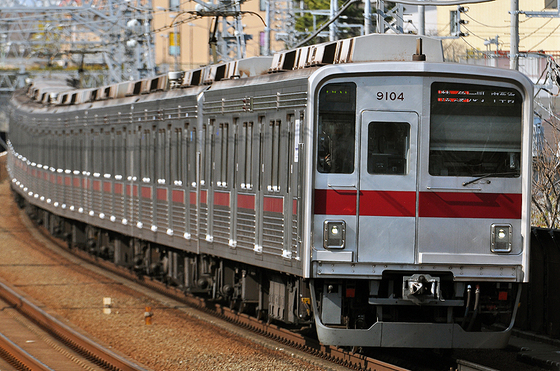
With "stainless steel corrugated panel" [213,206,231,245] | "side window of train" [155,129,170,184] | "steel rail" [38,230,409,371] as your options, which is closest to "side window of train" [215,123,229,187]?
"stainless steel corrugated panel" [213,206,231,245]

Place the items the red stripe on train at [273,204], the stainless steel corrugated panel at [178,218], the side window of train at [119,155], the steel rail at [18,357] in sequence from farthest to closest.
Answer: the side window of train at [119,155] < the stainless steel corrugated panel at [178,218] < the steel rail at [18,357] < the red stripe on train at [273,204]

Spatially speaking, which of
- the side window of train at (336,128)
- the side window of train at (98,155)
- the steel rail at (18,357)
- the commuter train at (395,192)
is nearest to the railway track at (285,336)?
the commuter train at (395,192)

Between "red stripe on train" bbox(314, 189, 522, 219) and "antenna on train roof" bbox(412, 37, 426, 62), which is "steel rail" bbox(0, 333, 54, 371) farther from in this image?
"antenna on train roof" bbox(412, 37, 426, 62)

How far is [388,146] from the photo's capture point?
9086 millimetres

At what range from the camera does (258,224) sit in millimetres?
10742

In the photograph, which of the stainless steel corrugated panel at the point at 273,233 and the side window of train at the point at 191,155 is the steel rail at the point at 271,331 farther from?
the side window of train at the point at 191,155

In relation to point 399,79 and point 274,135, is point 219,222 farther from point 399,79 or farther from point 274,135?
point 399,79

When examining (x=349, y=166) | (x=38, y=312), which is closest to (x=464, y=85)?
(x=349, y=166)

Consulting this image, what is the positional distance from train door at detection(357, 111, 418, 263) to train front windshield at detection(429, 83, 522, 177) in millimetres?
244

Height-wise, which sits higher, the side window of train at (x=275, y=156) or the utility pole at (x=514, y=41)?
the utility pole at (x=514, y=41)

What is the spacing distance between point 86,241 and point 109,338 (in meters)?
9.57

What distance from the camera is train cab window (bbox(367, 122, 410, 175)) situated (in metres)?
9.02

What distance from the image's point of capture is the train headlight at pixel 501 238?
8.99m

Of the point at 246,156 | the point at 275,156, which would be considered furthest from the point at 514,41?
the point at 275,156
